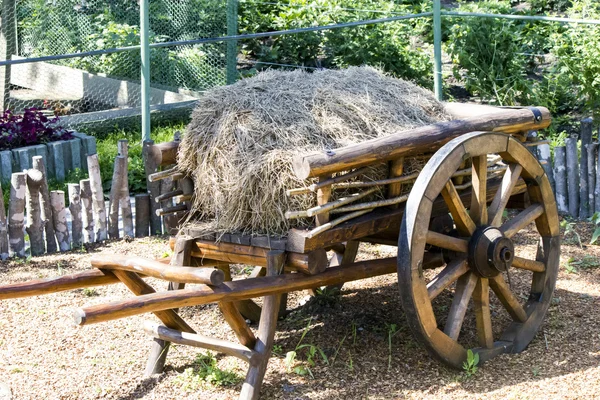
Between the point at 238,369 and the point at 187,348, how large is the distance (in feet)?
1.32

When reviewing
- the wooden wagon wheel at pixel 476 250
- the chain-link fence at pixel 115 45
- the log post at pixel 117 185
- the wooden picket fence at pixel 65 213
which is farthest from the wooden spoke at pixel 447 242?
the chain-link fence at pixel 115 45

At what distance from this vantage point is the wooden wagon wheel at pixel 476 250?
3691mm

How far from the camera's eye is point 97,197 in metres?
6.18

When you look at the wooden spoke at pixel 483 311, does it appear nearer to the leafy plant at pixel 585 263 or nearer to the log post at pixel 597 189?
the leafy plant at pixel 585 263

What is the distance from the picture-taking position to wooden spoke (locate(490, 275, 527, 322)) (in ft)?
13.6

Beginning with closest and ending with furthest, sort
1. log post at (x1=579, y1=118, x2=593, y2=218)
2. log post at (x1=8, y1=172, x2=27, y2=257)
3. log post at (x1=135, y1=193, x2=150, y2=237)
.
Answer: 1. log post at (x1=8, y1=172, x2=27, y2=257)
2. log post at (x1=135, y1=193, x2=150, y2=237)
3. log post at (x1=579, y1=118, x2=593, y2=218)

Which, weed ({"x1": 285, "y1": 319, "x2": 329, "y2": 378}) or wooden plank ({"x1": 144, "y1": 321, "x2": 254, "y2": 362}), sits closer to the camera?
wooden plank ({"x1": 144, "y1": 321, "x2": 254, "y2": 362})

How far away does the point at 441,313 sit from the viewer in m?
4.85

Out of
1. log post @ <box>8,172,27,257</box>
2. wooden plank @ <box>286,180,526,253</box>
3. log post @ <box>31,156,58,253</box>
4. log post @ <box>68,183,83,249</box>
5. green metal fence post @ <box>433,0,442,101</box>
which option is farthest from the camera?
green metal fence post @ <box>433,0,442,101</box>

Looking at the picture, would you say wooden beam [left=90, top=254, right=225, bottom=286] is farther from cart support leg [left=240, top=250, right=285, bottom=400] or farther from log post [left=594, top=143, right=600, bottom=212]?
log post [left=594, top=143, right=600, bottom=212]

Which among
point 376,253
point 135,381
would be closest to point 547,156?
point 376,253

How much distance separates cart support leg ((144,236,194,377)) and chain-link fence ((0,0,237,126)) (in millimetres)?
5548

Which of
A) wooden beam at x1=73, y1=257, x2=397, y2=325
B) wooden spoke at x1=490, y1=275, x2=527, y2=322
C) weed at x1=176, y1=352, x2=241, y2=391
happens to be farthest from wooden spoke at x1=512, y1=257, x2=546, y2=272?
weed at x1=176, y1=352, x2=241, y2=391

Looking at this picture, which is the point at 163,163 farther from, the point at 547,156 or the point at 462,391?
the point at 547,156
